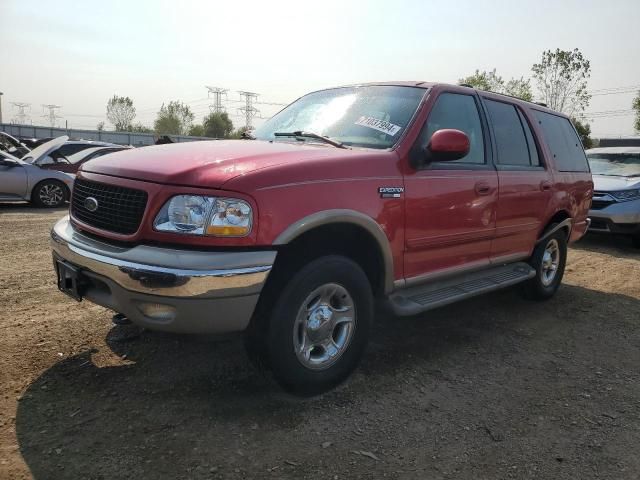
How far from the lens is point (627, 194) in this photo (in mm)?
8477

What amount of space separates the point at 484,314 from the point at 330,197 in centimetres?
267

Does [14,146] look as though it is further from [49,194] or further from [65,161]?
[49,194]

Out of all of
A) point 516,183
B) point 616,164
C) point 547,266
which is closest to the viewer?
point 516,183

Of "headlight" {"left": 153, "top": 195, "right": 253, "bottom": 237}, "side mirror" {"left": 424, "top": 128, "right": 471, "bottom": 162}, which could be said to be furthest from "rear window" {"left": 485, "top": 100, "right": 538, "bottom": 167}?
"headlight" {"left": 153, "top": 195, "right": 253, "bottom": 237}

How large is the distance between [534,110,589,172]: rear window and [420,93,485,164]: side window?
4.23 ft

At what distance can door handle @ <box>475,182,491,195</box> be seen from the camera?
4.04 meters

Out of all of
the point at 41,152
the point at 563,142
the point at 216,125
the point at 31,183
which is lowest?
the point at 31,183

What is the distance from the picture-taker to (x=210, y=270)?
2.57m

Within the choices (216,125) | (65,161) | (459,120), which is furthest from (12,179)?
(216,125)

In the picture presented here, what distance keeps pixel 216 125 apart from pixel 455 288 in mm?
79608

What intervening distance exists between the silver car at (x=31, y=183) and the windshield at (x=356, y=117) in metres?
8.72

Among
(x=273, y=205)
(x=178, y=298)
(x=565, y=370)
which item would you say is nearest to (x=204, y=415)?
(x=178, y=298)

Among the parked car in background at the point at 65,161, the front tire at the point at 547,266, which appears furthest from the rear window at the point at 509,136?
the parked car in background at the point at 65,161

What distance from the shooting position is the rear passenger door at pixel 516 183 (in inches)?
175
